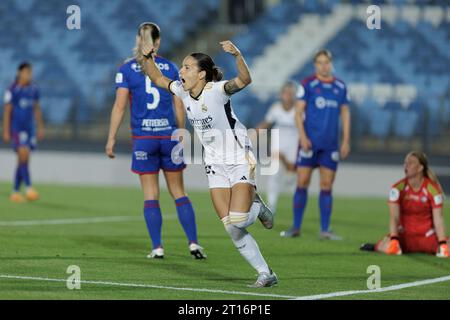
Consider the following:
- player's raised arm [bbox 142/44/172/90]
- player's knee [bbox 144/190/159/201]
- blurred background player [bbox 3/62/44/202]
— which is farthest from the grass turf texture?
player's raised arm [bbox 142/44/172/90]

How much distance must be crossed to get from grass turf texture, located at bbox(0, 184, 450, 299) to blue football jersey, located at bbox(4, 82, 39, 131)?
1.59m

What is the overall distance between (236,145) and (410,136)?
14129 mm

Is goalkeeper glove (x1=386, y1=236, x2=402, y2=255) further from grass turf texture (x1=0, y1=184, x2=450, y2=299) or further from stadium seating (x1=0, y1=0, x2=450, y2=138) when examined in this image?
stadium seating (x1=0, y1=0, x2=450, y2=138)

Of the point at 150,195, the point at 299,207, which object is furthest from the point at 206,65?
the point at 299,207

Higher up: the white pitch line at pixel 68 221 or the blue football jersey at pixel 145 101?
the blue football jersey at pixel 145 101

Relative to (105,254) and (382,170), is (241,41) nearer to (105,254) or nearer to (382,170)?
(382,170)

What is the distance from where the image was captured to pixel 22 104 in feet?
58.4

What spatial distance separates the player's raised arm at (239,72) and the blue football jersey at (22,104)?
31.6 feet

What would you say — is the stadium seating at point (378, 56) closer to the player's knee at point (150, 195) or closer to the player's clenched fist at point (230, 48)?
the player's knee at point (150, 195)

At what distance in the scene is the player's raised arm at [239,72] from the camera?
8102 mm

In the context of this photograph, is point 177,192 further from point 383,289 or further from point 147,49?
point 383,289

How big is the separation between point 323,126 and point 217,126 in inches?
181

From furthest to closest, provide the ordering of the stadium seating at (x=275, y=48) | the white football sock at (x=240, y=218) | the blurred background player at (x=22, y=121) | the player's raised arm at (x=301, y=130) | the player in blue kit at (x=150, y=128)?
the stadium seating at (x=275, y=48)
the blurred background player at (x=22, y=121)
the player's raised arm at (x=301, y=130)
the player in blue kit at (x=150, y=128)
the white football sock at (x=240, y=218)

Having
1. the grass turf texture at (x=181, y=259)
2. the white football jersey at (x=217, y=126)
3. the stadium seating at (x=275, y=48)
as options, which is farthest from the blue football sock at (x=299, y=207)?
the stadium seating at (x=275, y=48)
